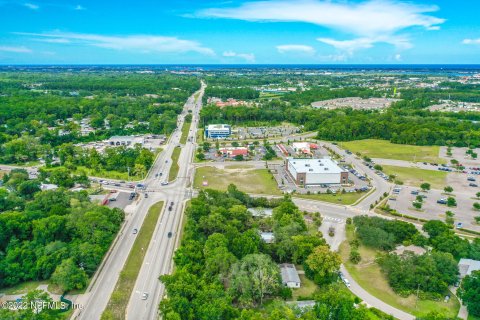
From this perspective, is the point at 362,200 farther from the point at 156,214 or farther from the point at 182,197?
the point at 156,214

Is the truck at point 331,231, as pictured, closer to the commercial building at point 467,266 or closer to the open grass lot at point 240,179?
the commercial building at point 467,266

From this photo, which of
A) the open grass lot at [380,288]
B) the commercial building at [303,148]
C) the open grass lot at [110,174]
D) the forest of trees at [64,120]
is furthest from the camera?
the commercial building at [303,148]

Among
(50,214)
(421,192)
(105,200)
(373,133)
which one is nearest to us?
(50,214)

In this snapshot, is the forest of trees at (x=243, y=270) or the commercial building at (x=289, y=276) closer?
the forest of trees at (x=243, y=270)

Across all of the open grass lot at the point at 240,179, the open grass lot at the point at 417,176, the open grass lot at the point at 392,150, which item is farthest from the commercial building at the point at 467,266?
the open grass lot at the point at 392,150

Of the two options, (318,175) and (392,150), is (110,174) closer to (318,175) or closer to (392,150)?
(318,175)

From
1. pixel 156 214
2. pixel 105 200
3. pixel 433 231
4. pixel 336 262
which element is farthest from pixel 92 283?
pixel 433 231
